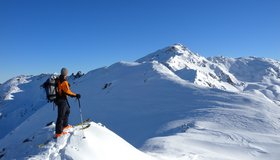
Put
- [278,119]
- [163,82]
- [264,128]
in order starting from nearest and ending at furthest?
[264,128] < [278,119] < [163,82]

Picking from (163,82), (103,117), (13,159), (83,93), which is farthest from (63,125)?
(83,93)

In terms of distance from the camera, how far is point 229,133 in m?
25.9

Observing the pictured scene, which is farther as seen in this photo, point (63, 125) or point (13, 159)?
point (63, 125)

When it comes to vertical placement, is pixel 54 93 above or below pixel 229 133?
above

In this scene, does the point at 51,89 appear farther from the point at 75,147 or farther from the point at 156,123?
the point at 156,123

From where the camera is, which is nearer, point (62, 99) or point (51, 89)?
point (51, 89)

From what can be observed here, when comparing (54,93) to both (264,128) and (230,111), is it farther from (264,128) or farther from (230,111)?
(230,111)

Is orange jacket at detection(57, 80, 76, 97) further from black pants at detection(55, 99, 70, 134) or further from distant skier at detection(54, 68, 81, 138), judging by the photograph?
black pants at detection(55, 99, 70, 134)

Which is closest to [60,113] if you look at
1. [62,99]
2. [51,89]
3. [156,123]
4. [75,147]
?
[62,99]

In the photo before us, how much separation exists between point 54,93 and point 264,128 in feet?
64.5

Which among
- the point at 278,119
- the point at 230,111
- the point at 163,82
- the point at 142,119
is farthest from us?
the point at 163,82

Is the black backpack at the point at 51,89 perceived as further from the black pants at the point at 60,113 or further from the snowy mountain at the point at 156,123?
the snowy mountain at the point at 156,123

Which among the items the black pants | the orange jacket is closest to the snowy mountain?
the black pants

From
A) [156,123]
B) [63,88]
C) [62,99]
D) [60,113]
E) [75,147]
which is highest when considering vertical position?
[63,88]
